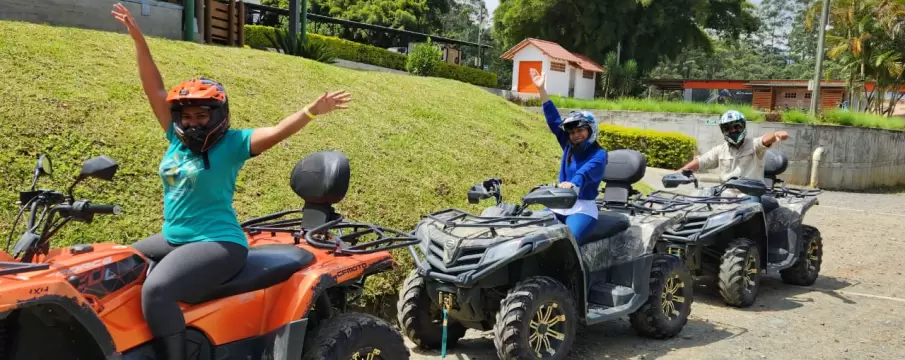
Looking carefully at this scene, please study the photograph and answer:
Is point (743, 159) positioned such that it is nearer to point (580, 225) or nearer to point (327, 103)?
point (580, 225)

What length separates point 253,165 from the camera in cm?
831

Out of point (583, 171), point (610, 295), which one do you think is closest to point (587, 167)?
point (583, 171)

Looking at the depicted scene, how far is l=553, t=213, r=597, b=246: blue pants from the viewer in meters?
5.93

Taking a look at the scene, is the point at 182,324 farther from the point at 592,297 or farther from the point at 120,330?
the point at 592,297

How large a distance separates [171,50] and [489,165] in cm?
522

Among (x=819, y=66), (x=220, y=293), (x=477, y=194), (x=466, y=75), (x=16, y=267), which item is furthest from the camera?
(x=466, y=75)

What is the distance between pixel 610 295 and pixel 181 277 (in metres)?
3.59

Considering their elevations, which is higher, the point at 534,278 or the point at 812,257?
the point at 534,278

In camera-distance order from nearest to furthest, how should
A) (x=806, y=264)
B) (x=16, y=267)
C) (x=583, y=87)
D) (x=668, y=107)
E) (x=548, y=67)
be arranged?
(x=16, y=267) → (x=806, y=264) → (x=668, y=107) → (x=548, y=67) → (x=583, y=87)

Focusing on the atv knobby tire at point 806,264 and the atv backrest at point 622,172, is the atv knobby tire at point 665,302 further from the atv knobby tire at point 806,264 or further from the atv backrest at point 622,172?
the atv knobby tire at point 806,264

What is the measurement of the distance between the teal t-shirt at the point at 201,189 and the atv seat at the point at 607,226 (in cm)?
314

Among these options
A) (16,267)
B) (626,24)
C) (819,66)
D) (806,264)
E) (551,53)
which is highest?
(626,24)

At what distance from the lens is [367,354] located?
4.11 metres

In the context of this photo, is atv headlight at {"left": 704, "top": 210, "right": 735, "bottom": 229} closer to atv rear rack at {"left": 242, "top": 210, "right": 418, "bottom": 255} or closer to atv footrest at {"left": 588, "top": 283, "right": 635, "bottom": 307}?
atv footrest at {"left": 588, "top": 283, "right": 635, "bottom": 307}
